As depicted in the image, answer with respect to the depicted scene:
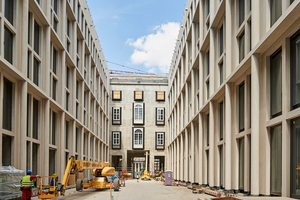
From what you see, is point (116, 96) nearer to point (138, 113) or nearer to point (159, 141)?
point (138, 113)

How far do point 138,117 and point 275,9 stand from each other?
5539 cm

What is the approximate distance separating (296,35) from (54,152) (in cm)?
2242

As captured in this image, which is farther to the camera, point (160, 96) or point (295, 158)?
point (160, 96)

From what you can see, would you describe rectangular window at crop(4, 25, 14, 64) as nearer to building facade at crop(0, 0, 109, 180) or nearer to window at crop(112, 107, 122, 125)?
building facade at crop(0, 0, 109, 180)

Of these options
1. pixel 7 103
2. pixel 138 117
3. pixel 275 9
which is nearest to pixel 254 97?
pixel 275 9

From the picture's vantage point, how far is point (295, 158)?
1315cm

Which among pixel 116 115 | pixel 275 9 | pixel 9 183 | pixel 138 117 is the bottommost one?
pixel 9 183

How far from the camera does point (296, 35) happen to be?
13273 mm

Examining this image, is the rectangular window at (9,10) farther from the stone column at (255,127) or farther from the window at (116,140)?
the window at (116,140)

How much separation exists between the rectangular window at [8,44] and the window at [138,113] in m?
50.6

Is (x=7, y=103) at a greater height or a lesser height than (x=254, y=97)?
lesser

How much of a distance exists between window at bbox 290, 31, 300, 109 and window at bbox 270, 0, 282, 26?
172 centimetres

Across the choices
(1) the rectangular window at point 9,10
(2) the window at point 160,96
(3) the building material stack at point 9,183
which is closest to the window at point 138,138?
(2) the window at point 160,96

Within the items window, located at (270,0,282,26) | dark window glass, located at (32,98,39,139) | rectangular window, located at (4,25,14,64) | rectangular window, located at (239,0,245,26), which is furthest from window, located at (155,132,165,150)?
window, located at (270,0,282,26)
